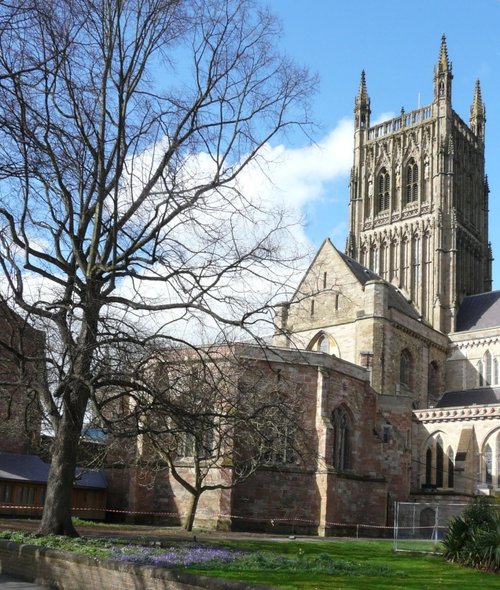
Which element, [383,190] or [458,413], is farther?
[383,190]

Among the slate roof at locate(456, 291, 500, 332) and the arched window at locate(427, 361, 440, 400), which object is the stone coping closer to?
the arched window at locate(427, 361, 440, 400)

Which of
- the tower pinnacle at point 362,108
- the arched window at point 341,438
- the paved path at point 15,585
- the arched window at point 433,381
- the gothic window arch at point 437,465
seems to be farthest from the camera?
the tower pinnacle at point 362,108

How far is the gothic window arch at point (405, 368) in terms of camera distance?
50156 millimetres

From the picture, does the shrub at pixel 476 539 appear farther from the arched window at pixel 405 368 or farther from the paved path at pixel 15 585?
the arched window at pixel 405 368

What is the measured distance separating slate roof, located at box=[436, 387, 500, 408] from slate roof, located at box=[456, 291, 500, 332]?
5.99 m

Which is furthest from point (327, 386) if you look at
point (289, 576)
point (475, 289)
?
point (475, 289)

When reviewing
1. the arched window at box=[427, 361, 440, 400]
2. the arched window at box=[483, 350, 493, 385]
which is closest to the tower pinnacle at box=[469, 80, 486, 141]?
the arched window at box=[483, 350, 493, 385]

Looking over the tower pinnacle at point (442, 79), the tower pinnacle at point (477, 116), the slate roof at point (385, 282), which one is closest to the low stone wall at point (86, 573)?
the slate roof at point (385, 282)

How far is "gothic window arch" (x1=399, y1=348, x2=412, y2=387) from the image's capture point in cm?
5016

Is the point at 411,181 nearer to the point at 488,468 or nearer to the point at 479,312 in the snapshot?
the point at 479,312

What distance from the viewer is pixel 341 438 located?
1425 inches

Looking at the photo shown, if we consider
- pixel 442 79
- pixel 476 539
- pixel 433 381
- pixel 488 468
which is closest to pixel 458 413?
pixel 488 468

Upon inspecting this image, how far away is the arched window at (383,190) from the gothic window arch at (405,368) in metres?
20.1

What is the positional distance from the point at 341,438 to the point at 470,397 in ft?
60.7
